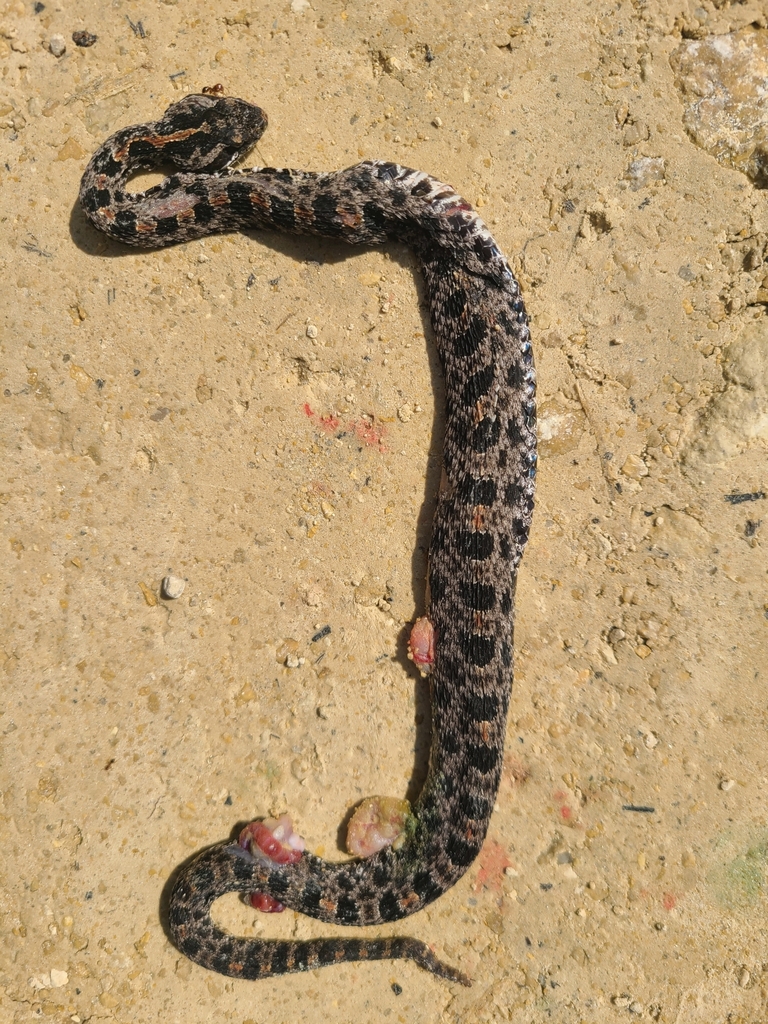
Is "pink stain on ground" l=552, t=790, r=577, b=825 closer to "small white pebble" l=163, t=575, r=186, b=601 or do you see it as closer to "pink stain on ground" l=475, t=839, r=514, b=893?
"pink stain on ground" l=475, t=839, r=514, b=893

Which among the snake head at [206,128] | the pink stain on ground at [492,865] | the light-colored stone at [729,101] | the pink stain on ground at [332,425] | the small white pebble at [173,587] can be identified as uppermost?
the light-colored stone at [729,101]

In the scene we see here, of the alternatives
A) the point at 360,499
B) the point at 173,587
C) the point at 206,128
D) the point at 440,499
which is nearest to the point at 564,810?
the point at 440,499

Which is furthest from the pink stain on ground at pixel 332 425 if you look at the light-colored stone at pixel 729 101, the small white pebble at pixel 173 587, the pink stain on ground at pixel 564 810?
the light-colored stone at pixel 729 101

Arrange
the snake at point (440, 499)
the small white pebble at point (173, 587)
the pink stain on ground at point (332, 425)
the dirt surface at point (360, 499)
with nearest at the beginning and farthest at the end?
the snake at point (440, 499) < the dirt surface at point (360, 499) < the small white pebble at point (173, 587) < the pink stain on ground at point (332, 425)

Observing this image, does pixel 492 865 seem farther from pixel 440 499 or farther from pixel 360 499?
pixel 360 499

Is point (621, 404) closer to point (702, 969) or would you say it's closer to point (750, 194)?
point (750, 194)

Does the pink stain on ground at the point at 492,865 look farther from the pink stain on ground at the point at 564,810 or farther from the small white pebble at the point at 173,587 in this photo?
the small white pebble at the point at 173,587

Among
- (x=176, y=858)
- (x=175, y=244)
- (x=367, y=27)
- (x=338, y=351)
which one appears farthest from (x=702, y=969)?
(x=367, y=27)
